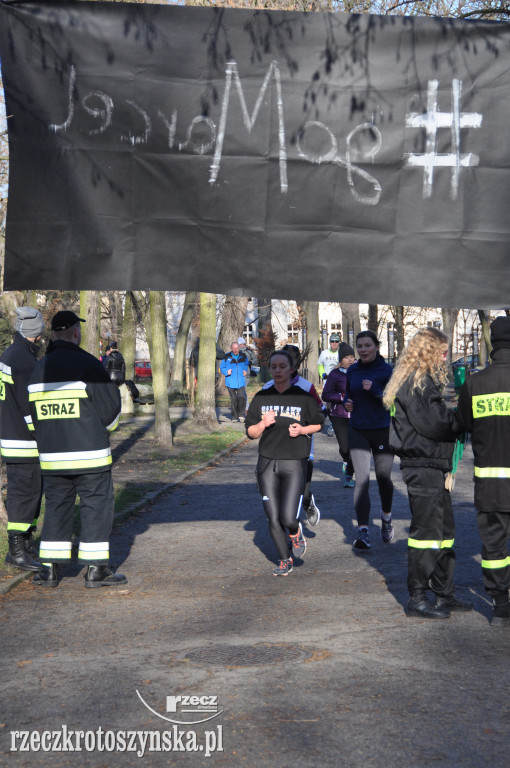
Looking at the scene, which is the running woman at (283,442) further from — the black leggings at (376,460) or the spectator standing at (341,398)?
the spectator standing at (341,398)

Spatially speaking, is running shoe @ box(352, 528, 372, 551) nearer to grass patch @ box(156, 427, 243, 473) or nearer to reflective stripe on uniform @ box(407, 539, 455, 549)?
reflective stripe on uniform @ box(407, 539, 455, 549)

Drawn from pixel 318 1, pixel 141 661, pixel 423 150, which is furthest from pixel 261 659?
pixel 318 1

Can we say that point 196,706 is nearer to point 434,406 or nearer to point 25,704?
point 25,704

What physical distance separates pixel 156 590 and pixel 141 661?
209cm

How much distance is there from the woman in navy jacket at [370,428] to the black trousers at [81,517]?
2817 millimetres

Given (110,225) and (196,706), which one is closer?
(196,706)

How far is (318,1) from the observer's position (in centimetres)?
1167

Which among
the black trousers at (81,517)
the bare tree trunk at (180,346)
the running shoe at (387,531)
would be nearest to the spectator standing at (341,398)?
the running shoe at (387,531)

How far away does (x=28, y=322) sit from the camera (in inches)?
346

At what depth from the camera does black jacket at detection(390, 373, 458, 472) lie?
22.6 feet

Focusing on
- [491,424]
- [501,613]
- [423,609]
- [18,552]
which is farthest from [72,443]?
[501,613]

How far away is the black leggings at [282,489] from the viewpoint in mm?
8547

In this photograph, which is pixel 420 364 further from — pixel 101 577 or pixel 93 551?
pixel 101 577

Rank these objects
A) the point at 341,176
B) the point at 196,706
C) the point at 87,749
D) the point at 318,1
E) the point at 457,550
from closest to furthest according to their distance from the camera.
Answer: the point at 87,749 → the point at 196,706 → the point at 341,176 → the point at 457,550 → the point at 318,1
